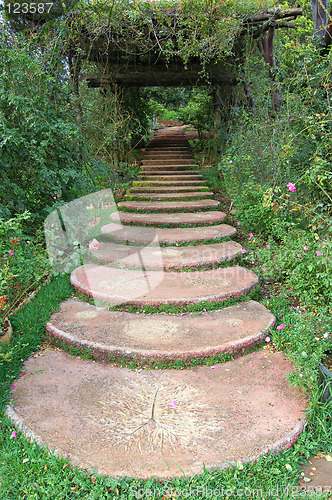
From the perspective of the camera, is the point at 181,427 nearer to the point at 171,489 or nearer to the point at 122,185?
the point at 171,489

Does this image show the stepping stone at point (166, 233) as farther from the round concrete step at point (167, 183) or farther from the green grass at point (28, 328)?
the round concrete step at point (167, 183)

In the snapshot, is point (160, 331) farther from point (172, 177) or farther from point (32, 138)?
point (172, 177)

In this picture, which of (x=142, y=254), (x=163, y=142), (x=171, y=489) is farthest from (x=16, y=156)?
(x=163, y=142)

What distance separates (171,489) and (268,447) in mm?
514

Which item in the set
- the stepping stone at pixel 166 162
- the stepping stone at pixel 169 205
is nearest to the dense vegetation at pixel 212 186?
the stepping stone at pixel 169 205

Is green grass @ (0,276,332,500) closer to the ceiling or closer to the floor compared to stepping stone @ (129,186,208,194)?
closer to the floor

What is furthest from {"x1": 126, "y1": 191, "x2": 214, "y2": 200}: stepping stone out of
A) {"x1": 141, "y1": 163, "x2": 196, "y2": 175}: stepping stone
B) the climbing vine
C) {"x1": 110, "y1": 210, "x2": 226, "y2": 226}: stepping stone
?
the climbing vine

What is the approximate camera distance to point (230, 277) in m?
3.40

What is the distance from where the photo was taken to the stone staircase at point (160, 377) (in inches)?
67.1
